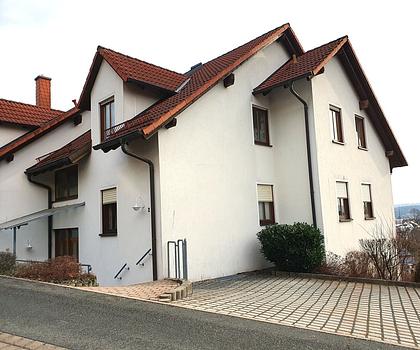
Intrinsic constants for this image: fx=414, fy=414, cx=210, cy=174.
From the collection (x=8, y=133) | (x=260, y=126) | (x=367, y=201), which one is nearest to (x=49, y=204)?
(x=8, y=133)

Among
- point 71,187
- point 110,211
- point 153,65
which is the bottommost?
point 110,211

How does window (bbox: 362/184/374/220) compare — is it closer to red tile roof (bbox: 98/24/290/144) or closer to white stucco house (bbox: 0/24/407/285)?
white stucco house (bbox: 0/24/407/285)

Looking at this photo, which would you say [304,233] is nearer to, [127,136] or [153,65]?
[127,136]

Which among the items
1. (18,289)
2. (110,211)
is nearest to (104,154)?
(110,211)

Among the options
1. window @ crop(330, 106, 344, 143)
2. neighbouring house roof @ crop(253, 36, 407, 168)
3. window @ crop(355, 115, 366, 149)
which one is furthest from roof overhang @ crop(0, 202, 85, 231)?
window @ crop(355, 115, 366, 149)

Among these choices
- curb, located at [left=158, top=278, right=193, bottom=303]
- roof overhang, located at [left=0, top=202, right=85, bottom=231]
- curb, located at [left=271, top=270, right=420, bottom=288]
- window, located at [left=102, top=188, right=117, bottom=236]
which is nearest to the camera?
curb, located at [left=158, top=278, right=193, bottom=303]

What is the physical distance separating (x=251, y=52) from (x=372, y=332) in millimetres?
11025

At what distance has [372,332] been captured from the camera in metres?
6.50

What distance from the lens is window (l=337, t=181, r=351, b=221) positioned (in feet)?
53.0

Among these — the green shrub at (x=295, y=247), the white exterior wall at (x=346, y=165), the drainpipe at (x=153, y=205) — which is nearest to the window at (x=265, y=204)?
the green shrub at (x=295, y=247)

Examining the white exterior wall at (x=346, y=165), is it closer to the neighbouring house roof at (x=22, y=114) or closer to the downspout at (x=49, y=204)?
the downspout at (x=49, y=204)

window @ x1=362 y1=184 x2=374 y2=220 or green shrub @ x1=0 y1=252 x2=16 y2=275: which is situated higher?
window @ x1=362 y1=184 x2=374 y2=220

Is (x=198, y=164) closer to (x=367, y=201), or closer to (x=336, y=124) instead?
(x=336, y=124)

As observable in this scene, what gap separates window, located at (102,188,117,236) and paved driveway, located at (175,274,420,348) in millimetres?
3888
